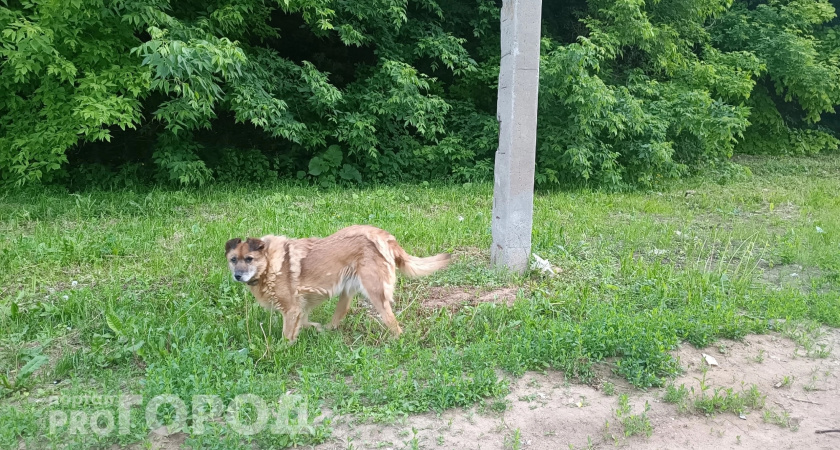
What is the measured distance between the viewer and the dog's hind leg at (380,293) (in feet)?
15.4

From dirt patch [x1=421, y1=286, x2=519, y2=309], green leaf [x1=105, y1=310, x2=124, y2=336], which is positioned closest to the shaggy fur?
dirt patch [x1=421, y1=286, x2=519, y2=309]

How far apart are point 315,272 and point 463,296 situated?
1555 millimetres

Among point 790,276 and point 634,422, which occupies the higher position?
point 790,276

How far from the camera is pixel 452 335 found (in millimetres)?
4875

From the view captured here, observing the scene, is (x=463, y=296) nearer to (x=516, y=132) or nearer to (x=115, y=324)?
(x=516, y=132)

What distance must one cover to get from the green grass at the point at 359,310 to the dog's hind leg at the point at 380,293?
0.47 feet

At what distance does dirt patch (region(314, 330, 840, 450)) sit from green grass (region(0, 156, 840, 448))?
13 cm

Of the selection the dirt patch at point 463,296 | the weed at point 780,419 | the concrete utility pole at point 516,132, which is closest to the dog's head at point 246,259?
the dirt patch at point 463,296

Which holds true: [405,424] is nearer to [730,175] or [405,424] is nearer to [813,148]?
[730,175]

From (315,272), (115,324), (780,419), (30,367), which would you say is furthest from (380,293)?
(780,419)

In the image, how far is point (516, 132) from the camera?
601 centimetres

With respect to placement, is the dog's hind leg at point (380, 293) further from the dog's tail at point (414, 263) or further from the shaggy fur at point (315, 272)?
the dog's tail at point (414, 263)

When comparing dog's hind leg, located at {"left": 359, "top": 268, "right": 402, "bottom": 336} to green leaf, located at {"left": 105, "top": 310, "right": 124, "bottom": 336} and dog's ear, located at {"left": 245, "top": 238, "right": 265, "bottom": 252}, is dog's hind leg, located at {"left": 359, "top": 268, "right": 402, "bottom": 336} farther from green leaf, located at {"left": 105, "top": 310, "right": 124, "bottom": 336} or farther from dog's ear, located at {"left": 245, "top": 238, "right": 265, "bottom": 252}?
green leaf, located at {"left": 105, "top": 310, "right": 124, "bottom": 336}

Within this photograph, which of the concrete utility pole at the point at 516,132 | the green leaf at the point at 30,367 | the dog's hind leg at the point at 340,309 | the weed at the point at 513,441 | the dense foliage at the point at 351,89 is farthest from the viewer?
the dense foliage at the point at 351,89
